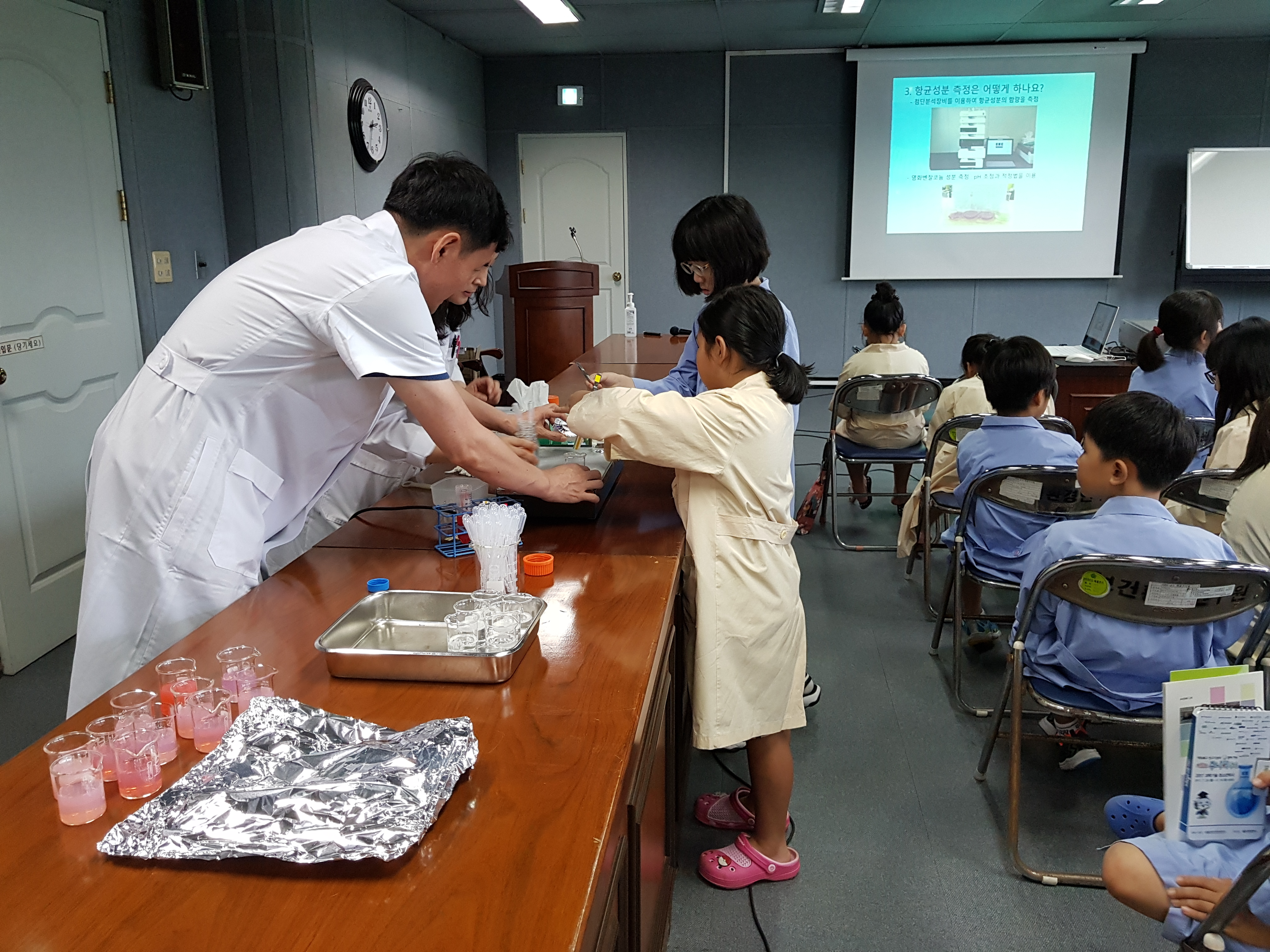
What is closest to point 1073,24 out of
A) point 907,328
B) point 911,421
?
point 907,328

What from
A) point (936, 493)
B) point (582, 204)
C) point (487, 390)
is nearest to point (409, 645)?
point (487, 390)

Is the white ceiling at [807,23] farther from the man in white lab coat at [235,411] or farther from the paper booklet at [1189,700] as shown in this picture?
the paper booklet at [1189,700]

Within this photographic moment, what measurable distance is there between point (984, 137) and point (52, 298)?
6.52 metres

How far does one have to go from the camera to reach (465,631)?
4.10ft

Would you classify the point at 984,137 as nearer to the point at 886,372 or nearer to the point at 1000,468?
the point at 886,372

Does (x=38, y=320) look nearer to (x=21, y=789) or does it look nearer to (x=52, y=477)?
(x=52, y=477)

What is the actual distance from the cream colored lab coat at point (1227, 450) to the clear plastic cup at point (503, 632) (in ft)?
6.84

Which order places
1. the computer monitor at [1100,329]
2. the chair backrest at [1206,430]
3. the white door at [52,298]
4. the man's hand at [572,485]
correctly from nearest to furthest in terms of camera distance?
the man's hand at [572,485] < the white door at [52,298] < the chair backrest at [1206,430] < the computer monitor at [1100,329]

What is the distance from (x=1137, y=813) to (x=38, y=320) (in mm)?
3360

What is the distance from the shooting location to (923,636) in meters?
3.17

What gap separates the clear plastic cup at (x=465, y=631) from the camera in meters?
1.22

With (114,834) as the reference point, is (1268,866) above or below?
below

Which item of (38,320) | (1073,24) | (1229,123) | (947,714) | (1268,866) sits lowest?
(947,714)

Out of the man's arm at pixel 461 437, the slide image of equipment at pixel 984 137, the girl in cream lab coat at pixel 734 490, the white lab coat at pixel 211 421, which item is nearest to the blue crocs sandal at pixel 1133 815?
the girl in cream lab coat at pixel 734 490
